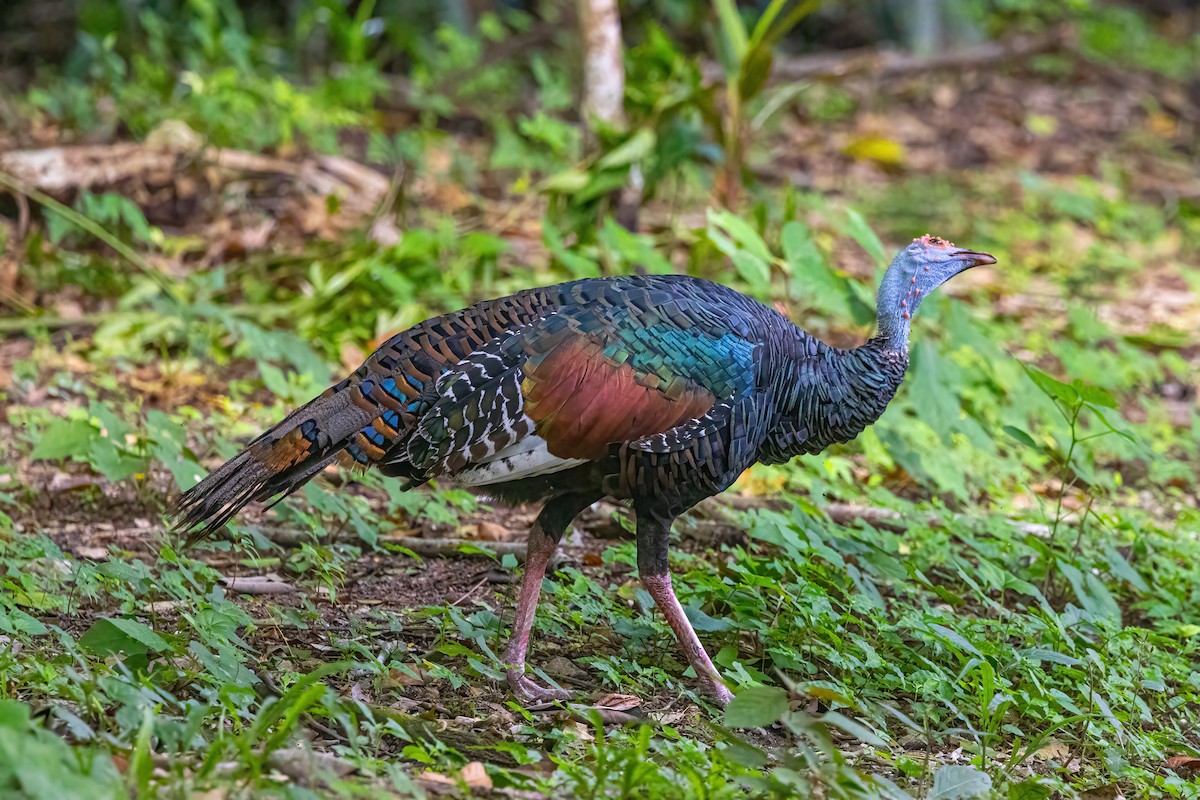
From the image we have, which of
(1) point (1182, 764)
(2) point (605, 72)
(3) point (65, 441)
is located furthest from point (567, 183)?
(1) point (1182, 764)

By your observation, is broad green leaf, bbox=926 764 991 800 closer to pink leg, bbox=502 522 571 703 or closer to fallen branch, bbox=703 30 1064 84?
pink leg, bbox=502 522 571 703

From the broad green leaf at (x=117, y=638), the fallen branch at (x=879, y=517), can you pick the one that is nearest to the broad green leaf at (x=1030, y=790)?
the fallen branch at (x=879, y=517)

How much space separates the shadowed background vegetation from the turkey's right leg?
0.09 m

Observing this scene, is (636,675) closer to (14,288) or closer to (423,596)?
(423,596)

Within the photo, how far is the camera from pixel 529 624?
4121 mm

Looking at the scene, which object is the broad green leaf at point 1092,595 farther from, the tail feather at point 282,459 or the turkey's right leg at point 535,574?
the tail feather at point 282,459

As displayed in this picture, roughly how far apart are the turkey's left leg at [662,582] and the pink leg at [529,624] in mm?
306

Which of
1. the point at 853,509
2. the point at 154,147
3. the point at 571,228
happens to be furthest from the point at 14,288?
the point at 853,509

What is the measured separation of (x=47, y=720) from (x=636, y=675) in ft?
5.73

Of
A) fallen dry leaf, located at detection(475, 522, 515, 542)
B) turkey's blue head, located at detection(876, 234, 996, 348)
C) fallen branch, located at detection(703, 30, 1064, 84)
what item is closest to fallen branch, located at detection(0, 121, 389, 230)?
fallen dry leaf, located at detection(475, 522, 515, 542)

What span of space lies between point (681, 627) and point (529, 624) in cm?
47

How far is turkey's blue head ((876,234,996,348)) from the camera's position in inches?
173

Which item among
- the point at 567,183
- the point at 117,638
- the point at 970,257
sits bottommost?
the point at 117,638

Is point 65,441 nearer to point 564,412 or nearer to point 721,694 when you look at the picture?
point 564,412
